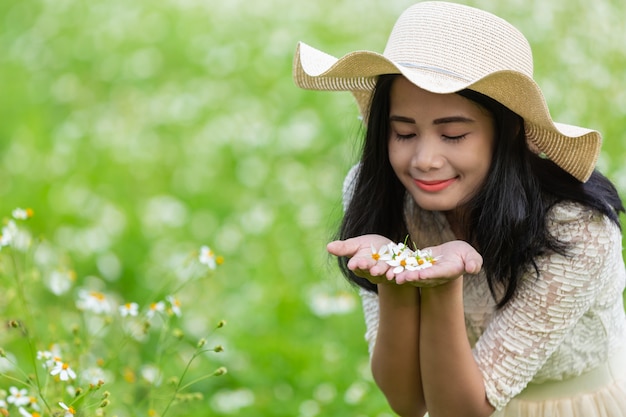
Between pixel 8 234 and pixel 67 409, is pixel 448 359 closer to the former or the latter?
pixel 67 409

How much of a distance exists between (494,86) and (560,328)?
0.44 metres

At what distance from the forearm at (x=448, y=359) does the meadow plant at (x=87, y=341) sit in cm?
35

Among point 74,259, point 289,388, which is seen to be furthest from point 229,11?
point 289,388

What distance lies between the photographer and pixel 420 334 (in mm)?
1752

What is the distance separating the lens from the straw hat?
65.4 inches

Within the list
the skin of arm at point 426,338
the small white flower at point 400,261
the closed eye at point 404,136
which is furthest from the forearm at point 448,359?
the closed eye at point 404,136

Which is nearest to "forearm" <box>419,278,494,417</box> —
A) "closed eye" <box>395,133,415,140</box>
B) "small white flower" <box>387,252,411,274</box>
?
"small white flower" <box>387,252,411,274</box>

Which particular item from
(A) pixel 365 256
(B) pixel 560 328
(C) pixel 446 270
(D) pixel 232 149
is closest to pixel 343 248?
(A) pixel 365 256

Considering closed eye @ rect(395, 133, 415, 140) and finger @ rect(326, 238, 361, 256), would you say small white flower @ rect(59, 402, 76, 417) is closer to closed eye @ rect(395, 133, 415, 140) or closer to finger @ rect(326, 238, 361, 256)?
finger @ rect(326, 238, 361, 256)

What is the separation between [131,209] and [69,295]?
53 cm

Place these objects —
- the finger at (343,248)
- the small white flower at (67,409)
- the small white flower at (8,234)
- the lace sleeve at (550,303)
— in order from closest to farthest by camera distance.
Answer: the small white flower at (67,409) < the finger at (343,248) < the lace sleeve at (550,303) < the small white flower at (8,234)

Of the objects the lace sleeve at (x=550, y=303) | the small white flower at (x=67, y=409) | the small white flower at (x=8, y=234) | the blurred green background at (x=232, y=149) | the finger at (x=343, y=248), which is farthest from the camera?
the blurred green background at (x=232, y=149)

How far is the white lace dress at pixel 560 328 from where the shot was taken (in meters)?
1.73

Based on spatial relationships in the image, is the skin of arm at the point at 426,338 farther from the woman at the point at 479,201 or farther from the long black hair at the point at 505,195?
the long black hair at the point at 505,195
